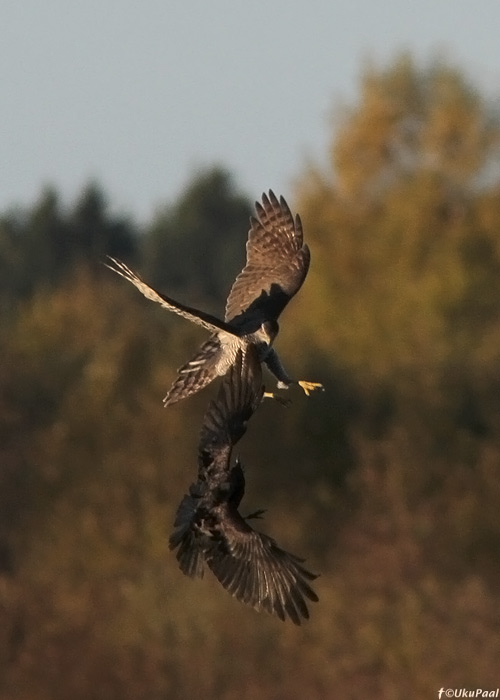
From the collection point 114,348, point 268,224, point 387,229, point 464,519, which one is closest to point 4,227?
point 387,229

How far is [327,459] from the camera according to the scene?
27938 millimetres

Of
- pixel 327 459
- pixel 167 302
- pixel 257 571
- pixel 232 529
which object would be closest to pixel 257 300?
pixel 167 302

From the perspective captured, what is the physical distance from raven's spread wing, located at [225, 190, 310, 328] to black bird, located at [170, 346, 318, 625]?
2.10 m

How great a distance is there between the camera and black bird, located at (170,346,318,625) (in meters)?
6.11

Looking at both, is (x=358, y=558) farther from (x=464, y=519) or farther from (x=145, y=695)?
(x=145, y=695)

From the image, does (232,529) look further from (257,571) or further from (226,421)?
(226,421)

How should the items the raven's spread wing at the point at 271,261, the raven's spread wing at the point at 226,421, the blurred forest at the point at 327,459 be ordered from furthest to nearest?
the blurred forest at the point at 327,459 → the raven's spread wing at the point at 271,261 → the raven's spread wing at the point at 226,421

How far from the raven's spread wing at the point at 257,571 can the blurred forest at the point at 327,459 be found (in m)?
7.63

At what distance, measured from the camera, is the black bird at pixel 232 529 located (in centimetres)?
611

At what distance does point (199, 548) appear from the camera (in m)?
6.54

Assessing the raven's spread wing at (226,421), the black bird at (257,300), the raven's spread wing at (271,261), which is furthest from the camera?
Result: the raven's spread wing at (271,261)

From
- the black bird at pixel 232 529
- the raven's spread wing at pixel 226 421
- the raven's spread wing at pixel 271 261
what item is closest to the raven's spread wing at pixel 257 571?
the black bird at pixel 232 529

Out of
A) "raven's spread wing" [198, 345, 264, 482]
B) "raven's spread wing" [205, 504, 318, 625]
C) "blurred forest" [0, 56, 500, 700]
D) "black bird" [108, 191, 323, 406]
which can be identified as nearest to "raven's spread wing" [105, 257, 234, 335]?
"black bird" [108, 191, 323, 406]

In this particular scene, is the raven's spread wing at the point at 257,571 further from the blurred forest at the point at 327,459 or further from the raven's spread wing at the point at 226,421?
the blurred forest at the point at 327,459
